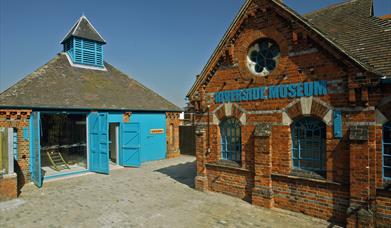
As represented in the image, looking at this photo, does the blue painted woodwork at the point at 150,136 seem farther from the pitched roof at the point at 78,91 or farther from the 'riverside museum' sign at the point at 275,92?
the 'riverside museum' sign at the point at 275,92

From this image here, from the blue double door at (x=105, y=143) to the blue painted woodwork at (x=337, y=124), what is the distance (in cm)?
1091

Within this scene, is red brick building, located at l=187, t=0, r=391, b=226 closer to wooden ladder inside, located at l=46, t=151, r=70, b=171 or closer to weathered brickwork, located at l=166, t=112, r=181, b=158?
weathered brickwork, located at l=166, t=112, r=181, b=158

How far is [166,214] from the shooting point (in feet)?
26.0

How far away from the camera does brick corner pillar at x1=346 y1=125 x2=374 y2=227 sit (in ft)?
20.6

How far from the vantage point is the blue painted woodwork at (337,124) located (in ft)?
22.4

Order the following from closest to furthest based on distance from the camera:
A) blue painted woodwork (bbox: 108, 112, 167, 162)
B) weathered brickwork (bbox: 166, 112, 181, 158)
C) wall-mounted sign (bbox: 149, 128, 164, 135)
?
blue painted woodwork (bbox: 108, 112, 167, 162), wall-mounted sign (bbox: 149, 128, 164, 135), weathered brickwork (bbox: 166, 112, 181, 158)

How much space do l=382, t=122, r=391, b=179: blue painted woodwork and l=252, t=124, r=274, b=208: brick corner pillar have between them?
3019mm

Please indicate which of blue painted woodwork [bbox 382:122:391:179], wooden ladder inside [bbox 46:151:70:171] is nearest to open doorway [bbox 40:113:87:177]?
wooden ladder inside [bbox 46:151:70:171]

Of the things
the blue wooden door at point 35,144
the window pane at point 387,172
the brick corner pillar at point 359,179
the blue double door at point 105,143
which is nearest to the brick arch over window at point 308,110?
the brick corner pillar at point 359,179

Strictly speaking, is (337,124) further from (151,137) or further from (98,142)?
(151,137)

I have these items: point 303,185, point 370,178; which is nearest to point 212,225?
point 303,185

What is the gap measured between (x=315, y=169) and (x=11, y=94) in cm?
1404

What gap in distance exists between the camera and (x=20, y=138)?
12.0 m

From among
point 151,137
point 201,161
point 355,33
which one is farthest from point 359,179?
point 151,137
